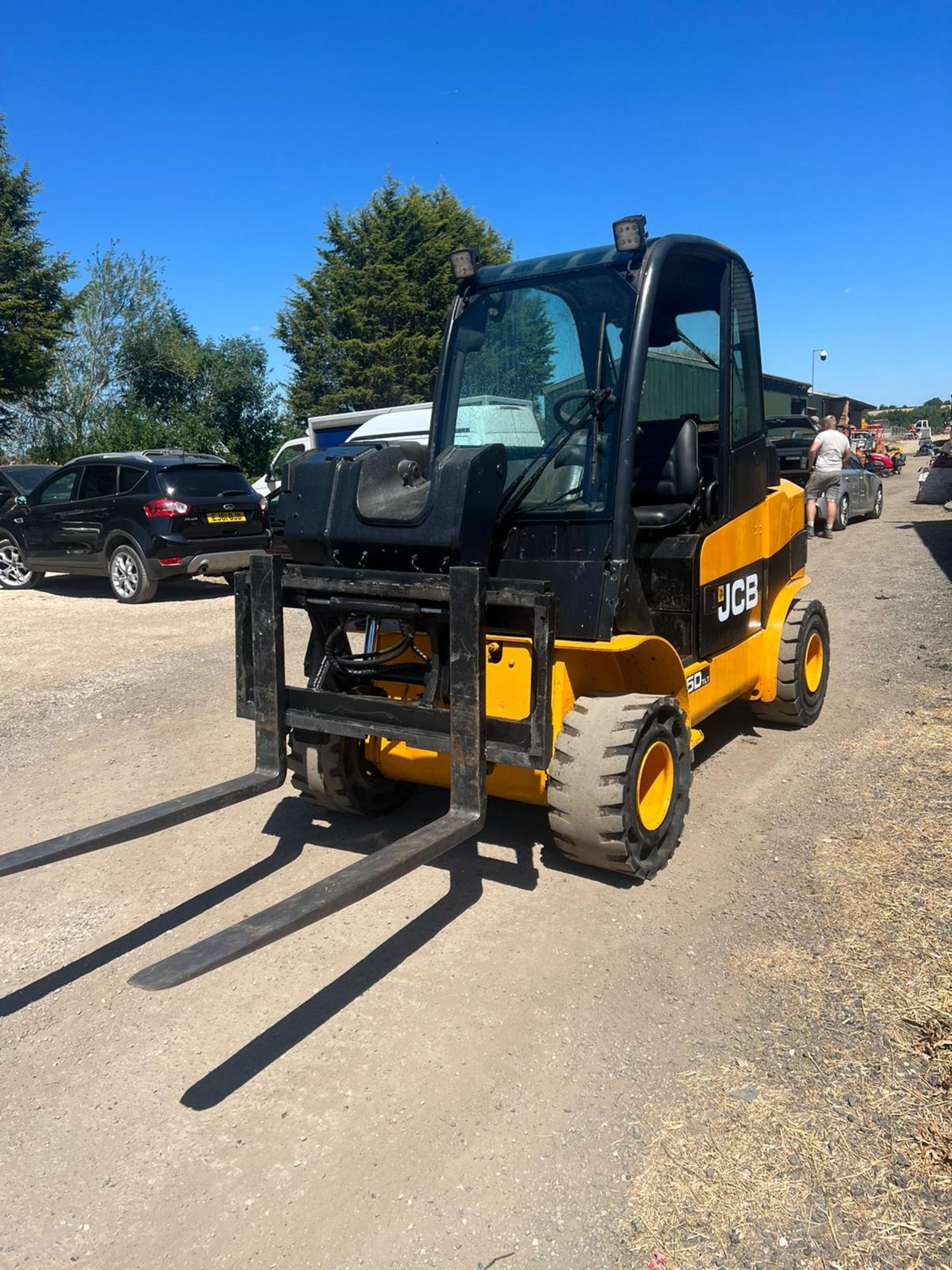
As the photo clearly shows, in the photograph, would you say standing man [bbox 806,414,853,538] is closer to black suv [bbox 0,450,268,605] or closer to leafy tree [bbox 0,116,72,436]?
black suv [bbox 0,450,268,605]

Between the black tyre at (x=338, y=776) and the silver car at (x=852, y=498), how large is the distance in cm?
1437

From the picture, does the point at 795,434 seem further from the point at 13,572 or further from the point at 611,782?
the point at 611,782

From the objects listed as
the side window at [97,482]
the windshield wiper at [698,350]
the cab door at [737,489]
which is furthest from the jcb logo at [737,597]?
the side window at [97,482]

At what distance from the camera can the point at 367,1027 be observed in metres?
3.15

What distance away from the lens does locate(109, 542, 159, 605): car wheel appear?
38.1 ft

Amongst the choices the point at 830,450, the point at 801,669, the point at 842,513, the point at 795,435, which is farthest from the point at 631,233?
the point at 842,513

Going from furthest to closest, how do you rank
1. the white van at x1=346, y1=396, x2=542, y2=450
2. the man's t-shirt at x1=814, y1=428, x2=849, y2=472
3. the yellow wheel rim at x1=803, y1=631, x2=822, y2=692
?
the man's t-shirt at x1=814, y1=428, x2=849, y2=472 → the yellow wheel rim at x1=803, y1=631, x2=822, y2=692 → the white van at x1=346, y1=396, x2=542, y2=450

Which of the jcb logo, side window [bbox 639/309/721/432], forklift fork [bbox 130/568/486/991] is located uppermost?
side window [bbox 639/309/721/432]

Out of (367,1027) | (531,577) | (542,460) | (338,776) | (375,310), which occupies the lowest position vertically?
(367,1027)

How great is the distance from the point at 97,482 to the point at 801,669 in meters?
9.57

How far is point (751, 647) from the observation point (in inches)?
216

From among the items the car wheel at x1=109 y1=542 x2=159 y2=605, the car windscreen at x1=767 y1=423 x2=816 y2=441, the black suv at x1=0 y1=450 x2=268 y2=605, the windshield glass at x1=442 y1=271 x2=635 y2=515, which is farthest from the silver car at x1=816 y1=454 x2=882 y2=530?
the windshield glass at x1=442 y1=271 x2=635 y2=515

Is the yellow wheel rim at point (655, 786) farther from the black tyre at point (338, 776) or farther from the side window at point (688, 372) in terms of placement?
the side window at point (688, 372)

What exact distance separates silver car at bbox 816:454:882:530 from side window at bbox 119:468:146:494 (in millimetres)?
11667
